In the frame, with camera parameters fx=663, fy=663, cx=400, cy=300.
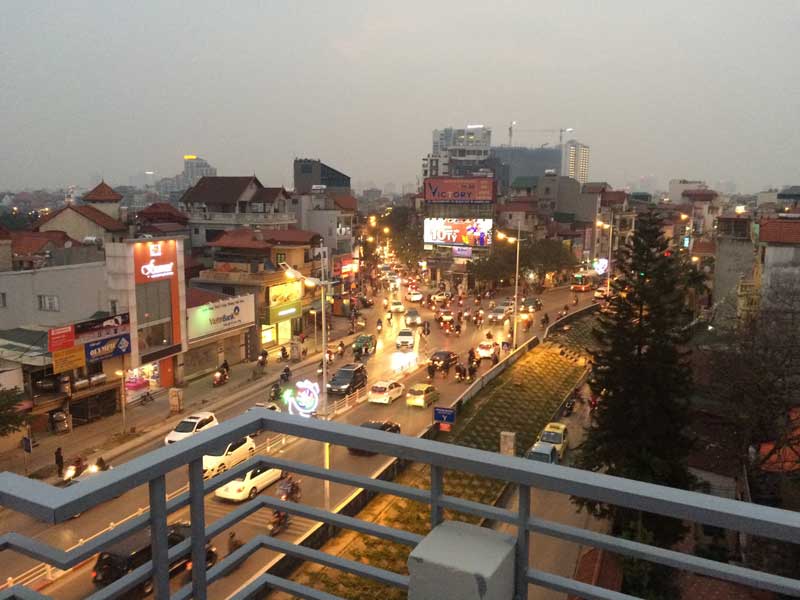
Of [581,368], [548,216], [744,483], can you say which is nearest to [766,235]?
[581,368]

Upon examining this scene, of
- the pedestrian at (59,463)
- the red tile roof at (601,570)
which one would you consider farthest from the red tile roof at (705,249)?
the pedestrian at (59,463)

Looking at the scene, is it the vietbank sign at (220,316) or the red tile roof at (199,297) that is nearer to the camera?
the vietbank sign at (220,316)

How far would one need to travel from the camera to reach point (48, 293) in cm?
2447

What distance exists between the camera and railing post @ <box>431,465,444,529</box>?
2648 millimetres

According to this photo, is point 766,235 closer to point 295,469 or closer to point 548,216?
point 295,469

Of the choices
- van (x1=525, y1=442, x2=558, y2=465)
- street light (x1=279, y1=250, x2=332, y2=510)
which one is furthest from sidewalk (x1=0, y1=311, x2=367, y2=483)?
van (x1=525, y1=442, x2=558, y2=465)

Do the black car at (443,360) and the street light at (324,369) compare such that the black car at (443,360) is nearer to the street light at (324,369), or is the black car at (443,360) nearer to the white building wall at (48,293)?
the street light at (324,369)

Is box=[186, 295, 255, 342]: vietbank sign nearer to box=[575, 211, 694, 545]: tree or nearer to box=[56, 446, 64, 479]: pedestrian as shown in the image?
box=[56, 446, 64, 479]: pedestrian

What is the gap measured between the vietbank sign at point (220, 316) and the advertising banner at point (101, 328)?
13.1ft

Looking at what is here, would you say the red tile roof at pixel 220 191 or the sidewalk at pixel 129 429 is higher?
the red tile roof at pixel 220 191

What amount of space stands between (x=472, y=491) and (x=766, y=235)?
1776 cm

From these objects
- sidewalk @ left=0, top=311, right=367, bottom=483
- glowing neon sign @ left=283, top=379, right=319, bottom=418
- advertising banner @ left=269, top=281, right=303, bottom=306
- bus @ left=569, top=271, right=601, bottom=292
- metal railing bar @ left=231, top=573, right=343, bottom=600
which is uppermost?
metal railing bar @ left=231, top=573, right=343, bottom=600

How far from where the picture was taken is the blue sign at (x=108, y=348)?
21672mm

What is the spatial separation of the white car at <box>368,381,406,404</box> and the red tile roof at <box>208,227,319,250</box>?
13519mm
